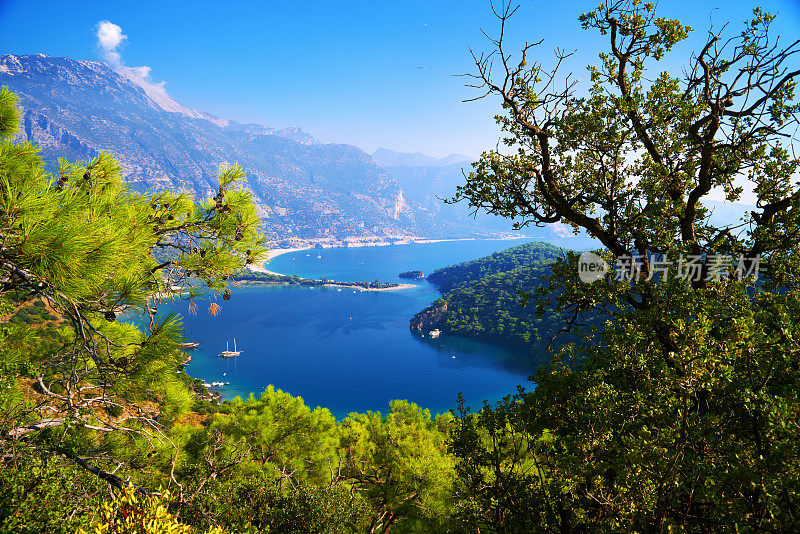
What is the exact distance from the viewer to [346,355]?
5100cm

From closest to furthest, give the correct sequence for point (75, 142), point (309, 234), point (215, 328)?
point (215, 328) → point (75, 142) → point (309, 234)

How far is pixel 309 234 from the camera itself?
180625mm

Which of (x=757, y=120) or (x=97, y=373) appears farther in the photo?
(x=757, y=120)

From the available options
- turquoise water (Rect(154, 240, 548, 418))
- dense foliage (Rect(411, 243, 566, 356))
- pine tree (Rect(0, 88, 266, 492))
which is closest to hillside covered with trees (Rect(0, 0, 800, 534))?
pine tree (Rect(0, 88, 266, 492))

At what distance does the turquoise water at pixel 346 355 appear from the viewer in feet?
134

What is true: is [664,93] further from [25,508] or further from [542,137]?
[25,508]

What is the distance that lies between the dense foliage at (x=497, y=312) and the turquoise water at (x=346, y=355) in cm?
227

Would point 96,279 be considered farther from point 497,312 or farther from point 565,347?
point 497,312

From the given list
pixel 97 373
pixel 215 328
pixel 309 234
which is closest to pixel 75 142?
pixel 309 234

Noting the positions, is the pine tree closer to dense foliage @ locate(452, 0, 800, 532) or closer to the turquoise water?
dense foliage @ locate(452, 0, 800, 532)

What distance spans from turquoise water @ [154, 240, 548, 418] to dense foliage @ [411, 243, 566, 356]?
2.27 m

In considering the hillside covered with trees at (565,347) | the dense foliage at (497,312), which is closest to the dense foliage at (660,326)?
the hillside covered with trees at (565,347)

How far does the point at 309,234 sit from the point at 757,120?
606 feet

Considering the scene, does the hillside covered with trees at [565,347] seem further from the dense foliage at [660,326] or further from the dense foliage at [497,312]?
the dense foliage at [497,312]
